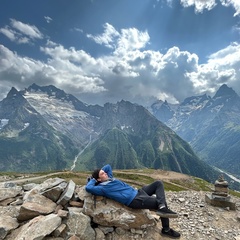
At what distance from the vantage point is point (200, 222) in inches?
681

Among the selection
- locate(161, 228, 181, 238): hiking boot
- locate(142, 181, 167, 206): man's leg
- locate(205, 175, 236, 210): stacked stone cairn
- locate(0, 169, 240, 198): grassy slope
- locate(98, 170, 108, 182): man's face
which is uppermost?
locate(98, 170, 108, 182): man's face

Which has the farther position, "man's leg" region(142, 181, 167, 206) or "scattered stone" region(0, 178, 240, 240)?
"man's leg" region(142, 181, 167, 206)

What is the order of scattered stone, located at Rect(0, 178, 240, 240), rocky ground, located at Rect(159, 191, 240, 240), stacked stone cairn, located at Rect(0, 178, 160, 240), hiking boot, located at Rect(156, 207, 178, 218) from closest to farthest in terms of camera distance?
stacked stone cairn, located at Rect(0, 178, 160, 240)
scattered stone, located at Rect(0, 178, 240, 240)
hiking boot, located at Rect(156, 207, 178, 218)
rocky ground, located at Rect(159, 191, 240, 240)

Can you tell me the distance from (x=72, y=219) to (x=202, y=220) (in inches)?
391

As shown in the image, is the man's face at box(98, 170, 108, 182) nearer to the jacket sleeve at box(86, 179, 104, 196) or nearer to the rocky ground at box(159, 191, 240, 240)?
the jacket sleeve at box(86, 179, 104, 196)

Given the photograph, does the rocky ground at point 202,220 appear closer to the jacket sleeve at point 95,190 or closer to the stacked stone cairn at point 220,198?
the stacked stone cairn at point 220,198

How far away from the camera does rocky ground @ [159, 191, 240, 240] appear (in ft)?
51.0

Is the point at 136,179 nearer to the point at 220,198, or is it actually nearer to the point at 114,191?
the point at 220,198

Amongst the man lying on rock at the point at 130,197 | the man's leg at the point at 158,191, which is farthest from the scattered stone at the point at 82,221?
the man's leg at the point at 158,191

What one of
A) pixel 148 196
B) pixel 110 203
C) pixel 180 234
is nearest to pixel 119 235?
pixel 110 203

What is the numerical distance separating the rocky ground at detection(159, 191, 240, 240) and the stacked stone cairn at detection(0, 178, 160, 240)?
7.57 ft

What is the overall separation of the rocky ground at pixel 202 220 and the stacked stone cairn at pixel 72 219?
7.57ft

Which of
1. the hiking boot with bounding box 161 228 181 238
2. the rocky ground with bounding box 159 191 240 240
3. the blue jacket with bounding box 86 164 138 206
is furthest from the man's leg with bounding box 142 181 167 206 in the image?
the rocky ground with bounding box 159 191 240 240

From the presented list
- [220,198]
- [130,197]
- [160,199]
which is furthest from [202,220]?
[130,197]
